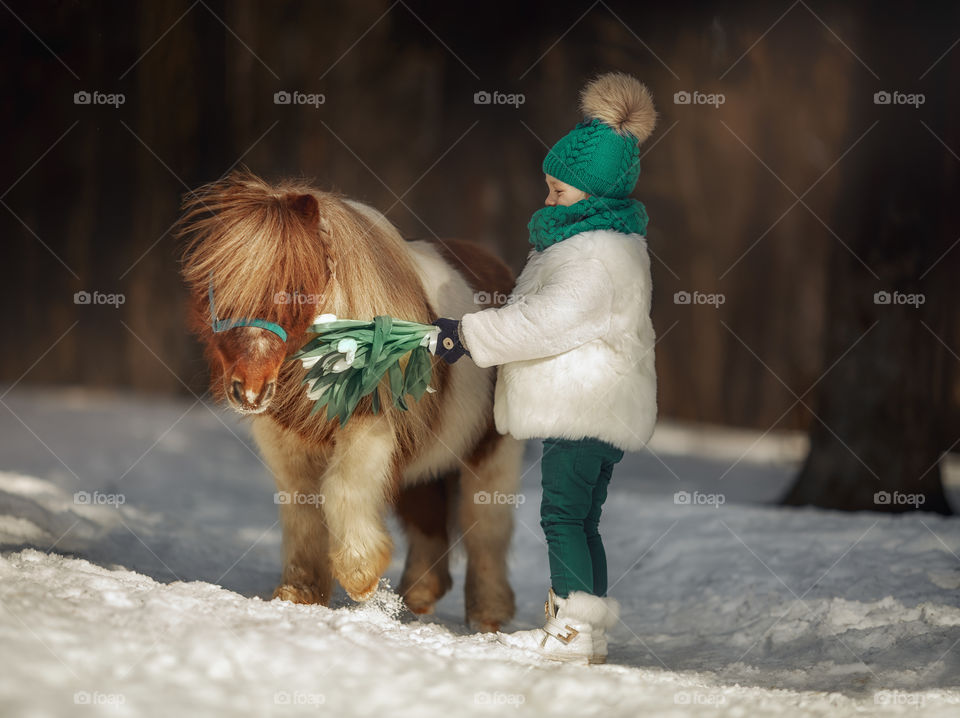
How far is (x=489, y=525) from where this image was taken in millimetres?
4359

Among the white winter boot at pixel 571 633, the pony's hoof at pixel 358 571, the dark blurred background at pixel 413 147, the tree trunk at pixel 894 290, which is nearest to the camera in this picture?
the white winter boot at pixel 571 633

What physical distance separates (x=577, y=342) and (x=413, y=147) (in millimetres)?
8384

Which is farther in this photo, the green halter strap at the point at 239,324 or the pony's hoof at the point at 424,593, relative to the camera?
the pony's hoof at the point at 424,593

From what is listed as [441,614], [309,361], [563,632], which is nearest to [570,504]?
[563,632]

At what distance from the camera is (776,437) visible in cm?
1082

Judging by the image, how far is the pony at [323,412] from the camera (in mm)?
3172

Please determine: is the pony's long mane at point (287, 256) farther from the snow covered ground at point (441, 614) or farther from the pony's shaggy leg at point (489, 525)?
the snow covered ground at point (441, 614)

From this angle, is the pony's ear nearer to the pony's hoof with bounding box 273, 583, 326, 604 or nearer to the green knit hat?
the green knit hat

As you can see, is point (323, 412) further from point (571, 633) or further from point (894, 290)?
point (894, 290)

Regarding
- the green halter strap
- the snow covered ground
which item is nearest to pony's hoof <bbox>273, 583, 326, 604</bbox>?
the snow covered ground

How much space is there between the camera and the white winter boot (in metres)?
3.22

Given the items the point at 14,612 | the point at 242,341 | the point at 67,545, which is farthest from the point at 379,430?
the point at 67,545

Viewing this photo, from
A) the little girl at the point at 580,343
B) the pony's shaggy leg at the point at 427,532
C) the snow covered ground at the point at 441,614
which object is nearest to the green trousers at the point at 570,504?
the little girl at the point at 580,343

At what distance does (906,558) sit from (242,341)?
3.51 m
